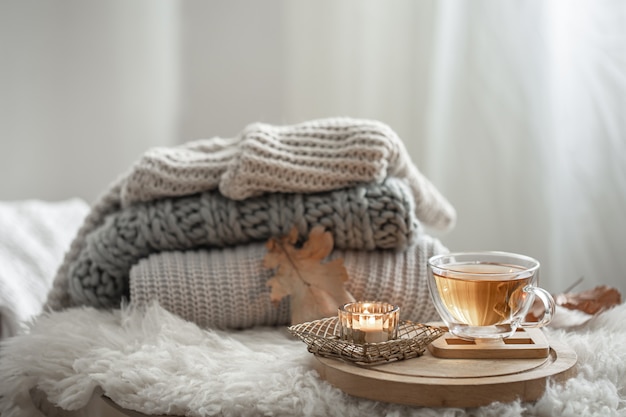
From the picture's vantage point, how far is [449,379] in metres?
0.56

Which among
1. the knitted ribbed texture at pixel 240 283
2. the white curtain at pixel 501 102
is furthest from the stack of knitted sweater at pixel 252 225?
the white curtain at pixel 501 102

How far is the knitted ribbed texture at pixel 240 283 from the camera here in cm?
79

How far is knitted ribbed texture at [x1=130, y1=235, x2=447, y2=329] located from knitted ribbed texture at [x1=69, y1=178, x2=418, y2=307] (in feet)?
0.06

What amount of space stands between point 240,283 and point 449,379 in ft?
0.97

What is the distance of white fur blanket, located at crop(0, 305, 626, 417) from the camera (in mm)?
575

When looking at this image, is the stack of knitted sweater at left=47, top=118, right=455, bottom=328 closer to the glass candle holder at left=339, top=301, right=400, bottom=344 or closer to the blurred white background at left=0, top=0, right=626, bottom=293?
the glass candle holder at left=339, top=301, right=400, bottom=344

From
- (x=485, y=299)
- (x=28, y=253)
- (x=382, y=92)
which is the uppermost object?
(x=382, y=92)

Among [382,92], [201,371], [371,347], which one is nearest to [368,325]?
[371,347]

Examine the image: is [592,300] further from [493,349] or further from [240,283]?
[240,283]

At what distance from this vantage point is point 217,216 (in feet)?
2.63

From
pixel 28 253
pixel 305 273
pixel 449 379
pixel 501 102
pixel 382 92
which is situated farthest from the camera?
pixel 382 92

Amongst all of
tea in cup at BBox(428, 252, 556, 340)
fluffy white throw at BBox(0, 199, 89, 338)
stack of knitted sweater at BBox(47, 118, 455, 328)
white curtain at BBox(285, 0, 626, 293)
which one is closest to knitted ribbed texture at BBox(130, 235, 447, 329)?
stack of knitted sweater at BBox(47, 118, 455, 328)

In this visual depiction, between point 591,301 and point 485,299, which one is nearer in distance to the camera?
point 485,299

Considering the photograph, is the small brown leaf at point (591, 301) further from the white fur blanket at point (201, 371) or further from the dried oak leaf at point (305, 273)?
the dried oak leaf at point (305, 273)
